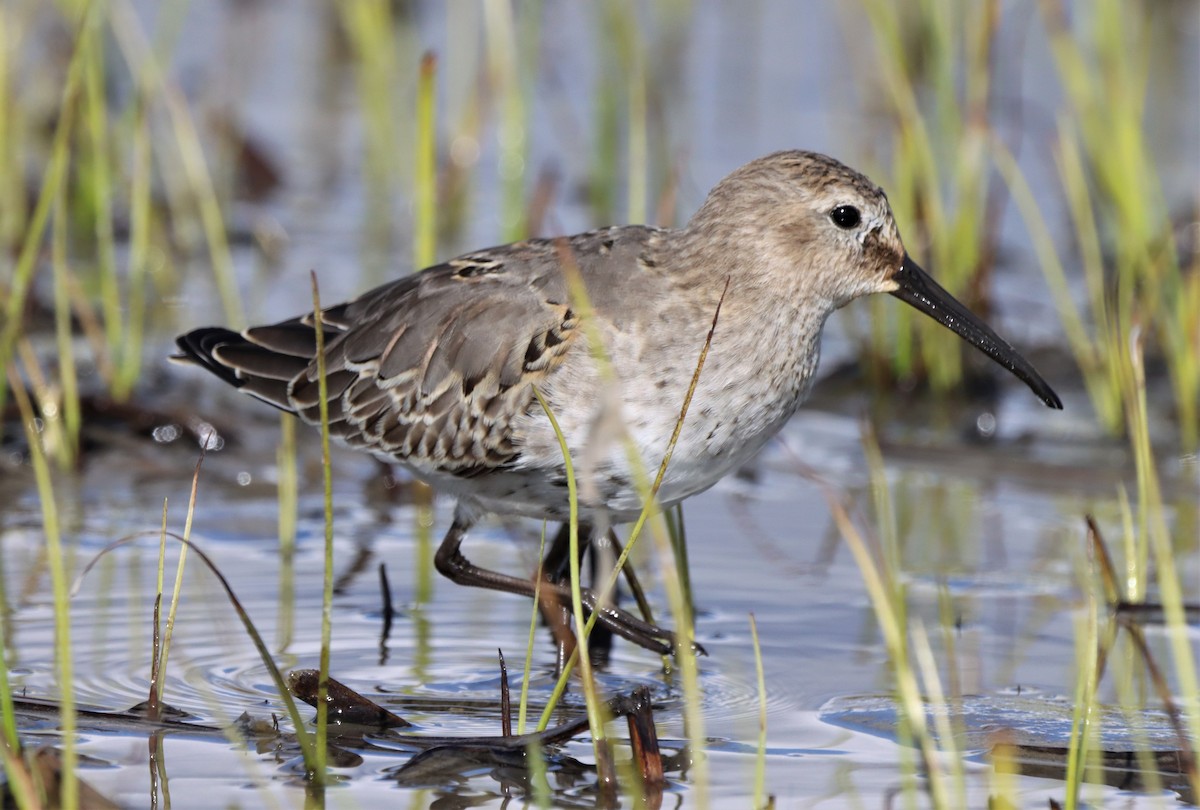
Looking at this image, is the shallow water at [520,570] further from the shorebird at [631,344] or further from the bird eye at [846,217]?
the bird eye at [846,217]

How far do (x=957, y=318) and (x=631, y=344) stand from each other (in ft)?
4.17

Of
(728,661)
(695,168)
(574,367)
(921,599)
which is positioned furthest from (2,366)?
(695,168)

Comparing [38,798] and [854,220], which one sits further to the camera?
[854,220]

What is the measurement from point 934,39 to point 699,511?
2.82 m

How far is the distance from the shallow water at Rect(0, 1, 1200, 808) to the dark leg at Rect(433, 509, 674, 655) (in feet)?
0.56

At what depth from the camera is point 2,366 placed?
6547 mm

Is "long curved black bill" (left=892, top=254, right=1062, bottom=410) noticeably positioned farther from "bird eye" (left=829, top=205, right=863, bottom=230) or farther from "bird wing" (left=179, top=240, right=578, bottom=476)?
"bird wing" (left=179, top=240, right=578, bottom=476)

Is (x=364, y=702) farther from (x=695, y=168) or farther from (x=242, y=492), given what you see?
(x=695, y=168)

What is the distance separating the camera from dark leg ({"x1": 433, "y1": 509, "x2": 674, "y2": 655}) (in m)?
5.96

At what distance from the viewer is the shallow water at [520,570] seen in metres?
5.07

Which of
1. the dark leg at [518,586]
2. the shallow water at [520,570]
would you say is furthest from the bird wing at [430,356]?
the shallow water at [520,570]

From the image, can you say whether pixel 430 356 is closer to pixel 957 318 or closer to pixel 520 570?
pixel 520 570

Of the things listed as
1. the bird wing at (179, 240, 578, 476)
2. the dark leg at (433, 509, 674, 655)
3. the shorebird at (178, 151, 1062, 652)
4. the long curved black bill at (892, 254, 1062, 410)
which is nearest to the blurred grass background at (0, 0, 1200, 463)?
the long curved black bill at (892, 254, 1062, 410)

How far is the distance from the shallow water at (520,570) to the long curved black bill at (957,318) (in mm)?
629
